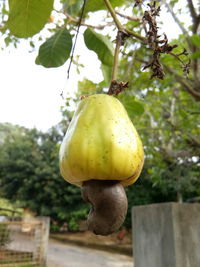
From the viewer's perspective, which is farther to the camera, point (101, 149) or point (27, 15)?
point (27, 15)

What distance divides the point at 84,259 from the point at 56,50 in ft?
26.6

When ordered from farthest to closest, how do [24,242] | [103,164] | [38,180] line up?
[38,180], [24,242], [103,164]

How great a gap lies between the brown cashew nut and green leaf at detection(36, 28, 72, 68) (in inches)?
26.3

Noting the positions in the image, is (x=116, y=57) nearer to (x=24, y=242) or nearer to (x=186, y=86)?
(x=186, y=86)

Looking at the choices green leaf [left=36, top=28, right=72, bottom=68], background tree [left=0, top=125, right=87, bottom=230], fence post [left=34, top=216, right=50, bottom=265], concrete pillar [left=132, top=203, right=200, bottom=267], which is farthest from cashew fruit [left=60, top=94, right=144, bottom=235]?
background tree [left=0, top=125, right=87, bottom=230]

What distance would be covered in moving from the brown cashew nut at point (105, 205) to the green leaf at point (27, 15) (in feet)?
1.67

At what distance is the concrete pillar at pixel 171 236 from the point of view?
→ 2651 millimetres

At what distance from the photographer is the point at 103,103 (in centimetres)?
67

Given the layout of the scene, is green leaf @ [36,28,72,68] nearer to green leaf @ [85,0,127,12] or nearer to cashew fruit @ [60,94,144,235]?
green leaf @ [85,0,127,12]

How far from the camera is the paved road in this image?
7.52m

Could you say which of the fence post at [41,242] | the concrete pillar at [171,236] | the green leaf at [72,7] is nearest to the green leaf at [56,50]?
the green leaf at [72,7]

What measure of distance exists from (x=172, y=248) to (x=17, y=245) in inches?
205

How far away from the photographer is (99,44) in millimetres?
1134

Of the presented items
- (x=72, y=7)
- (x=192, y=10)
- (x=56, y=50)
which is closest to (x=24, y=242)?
(x=192, y=10)
